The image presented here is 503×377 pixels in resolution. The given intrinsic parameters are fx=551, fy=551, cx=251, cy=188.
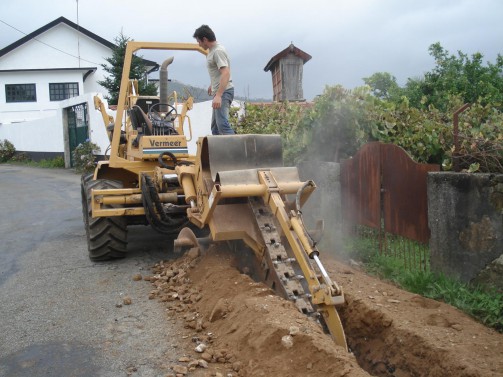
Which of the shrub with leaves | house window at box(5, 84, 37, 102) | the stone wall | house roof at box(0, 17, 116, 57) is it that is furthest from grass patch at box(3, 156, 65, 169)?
the stone wall

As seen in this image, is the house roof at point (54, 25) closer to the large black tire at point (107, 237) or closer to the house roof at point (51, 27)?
the house roof at point (51, 27)

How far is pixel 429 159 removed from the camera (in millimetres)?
7301

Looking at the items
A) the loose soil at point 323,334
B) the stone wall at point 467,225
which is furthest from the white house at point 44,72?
the stone wall at point 467,225

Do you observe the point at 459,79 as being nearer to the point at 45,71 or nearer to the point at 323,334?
the point at 323,334

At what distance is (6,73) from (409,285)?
118 feet

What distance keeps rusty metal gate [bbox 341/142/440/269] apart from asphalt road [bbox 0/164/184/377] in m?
2.65

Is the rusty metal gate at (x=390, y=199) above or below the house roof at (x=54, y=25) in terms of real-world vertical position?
below

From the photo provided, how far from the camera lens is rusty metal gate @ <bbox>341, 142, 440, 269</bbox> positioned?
594 centimetres

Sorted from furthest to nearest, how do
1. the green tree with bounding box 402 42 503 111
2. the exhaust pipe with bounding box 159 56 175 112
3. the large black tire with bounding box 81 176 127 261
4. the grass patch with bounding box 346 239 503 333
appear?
the green tree with bounding box 402 42 503 111, the exhaust pipe with bounding box 159 56 175 112, the large black tire with bounding box 81 176 127 261, the grass patch with bounding box 346 239 503 333

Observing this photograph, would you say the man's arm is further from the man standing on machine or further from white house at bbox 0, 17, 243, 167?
white house at bbox 0, 17, 243, 167

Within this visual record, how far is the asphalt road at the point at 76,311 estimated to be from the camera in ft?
14.1

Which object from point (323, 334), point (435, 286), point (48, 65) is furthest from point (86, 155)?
point (323, 334)

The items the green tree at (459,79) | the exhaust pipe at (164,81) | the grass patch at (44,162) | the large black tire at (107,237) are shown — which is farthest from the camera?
the grass patch at (44,162)

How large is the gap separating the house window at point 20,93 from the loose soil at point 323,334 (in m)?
34.1
